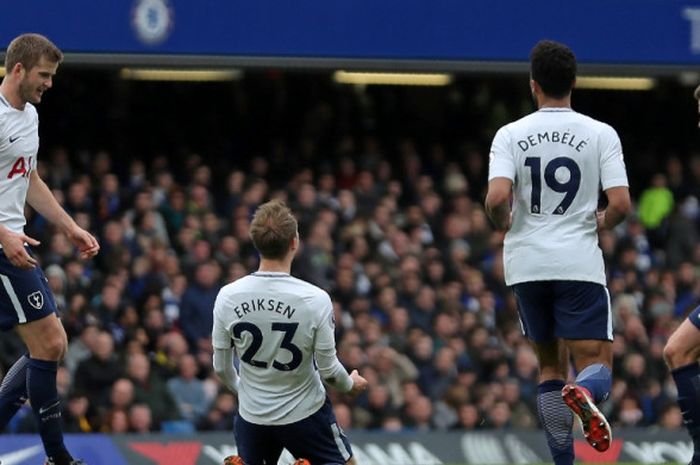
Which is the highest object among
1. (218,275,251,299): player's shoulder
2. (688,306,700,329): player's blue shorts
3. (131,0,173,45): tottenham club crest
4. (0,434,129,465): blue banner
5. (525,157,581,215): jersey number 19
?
(131,0,173,45): tottenham club crest

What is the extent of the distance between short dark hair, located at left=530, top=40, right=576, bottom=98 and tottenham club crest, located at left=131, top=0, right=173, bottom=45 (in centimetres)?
936

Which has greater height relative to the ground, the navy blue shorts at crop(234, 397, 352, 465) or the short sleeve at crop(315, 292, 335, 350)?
the short sleeve at crop(315, 292, 335, 350)

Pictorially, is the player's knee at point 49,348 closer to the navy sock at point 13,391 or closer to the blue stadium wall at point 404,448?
the navy sock at point 13,391

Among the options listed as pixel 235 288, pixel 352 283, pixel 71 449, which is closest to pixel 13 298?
pixel 235 288

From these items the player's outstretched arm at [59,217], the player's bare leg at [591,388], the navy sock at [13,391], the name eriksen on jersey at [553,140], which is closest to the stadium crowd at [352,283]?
the navy sock at [13,391]

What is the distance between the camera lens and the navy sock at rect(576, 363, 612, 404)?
754 centimetres

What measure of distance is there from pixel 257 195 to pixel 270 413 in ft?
29.5

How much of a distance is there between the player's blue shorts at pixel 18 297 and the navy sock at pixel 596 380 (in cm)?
259

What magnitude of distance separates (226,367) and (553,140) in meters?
1.83

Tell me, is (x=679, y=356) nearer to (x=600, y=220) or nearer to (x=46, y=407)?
(x=600, y=220)

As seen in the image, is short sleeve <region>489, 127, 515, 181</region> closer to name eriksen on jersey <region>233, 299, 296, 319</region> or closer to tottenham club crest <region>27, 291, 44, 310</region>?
name eriksen on jersey <region>233, 299, 296, 319</region>

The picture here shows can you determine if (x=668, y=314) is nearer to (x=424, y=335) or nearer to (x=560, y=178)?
(x=424, y=335)

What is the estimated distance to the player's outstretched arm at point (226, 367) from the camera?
7539mm

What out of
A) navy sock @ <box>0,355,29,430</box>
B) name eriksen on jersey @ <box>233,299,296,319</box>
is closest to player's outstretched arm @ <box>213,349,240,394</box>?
name eriksen on jersey @ <box>233,299,296,319</box>
